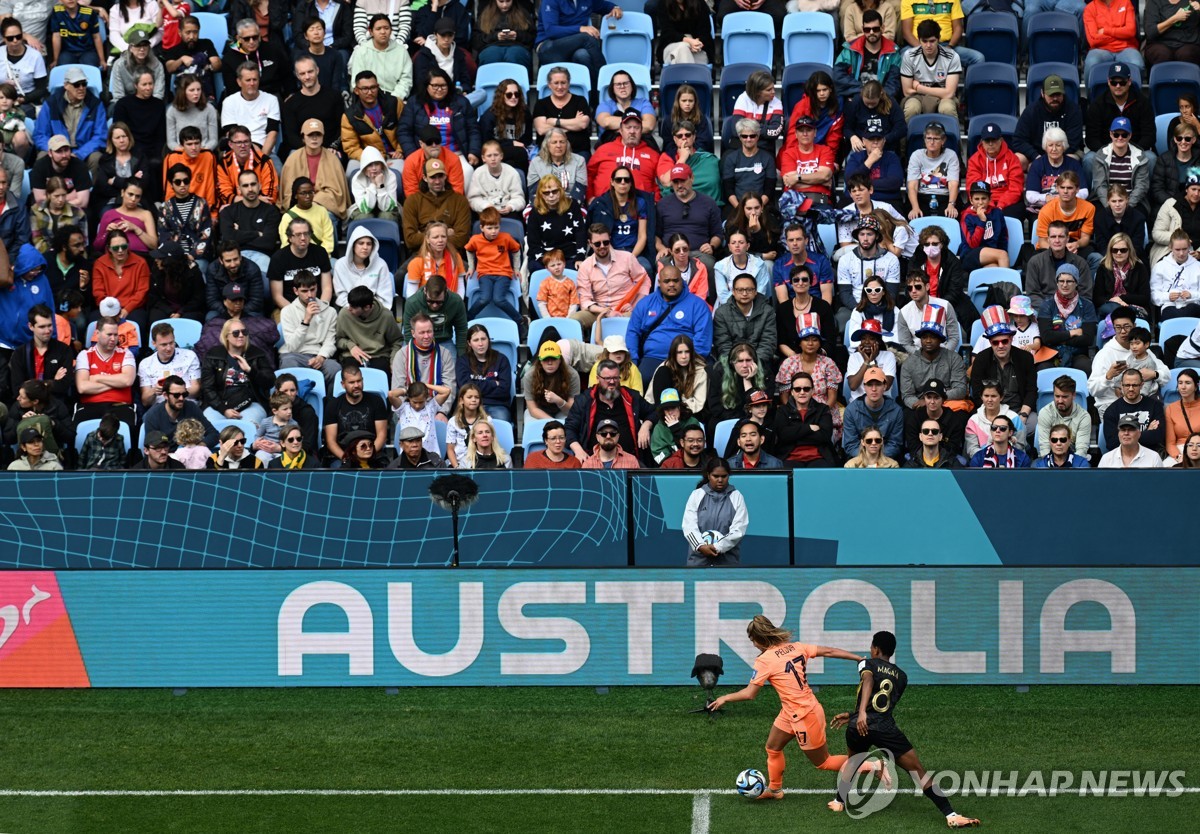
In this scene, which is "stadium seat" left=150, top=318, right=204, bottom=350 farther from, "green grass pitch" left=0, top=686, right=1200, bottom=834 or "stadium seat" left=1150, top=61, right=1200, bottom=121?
"stadium seat" left=1150, top=61, right=1200, bottom=121

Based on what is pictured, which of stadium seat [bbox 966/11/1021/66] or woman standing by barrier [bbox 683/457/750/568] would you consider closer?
woman standing by barrier [bbox 683/457/750/568]

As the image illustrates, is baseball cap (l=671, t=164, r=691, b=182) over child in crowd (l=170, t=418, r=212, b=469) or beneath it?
over

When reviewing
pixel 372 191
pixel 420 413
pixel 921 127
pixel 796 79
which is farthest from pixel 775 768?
pixel 796 79

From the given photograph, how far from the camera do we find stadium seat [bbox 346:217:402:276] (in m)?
20.1

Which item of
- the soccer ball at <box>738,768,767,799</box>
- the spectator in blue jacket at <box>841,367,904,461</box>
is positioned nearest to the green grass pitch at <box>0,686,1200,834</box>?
the soccer ball at <box>738,768,767,799</box>

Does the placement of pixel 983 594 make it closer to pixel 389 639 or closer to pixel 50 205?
pixel 389 639

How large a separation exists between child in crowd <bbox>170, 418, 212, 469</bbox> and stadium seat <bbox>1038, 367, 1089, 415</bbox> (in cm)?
816

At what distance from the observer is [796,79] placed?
69.8 ft

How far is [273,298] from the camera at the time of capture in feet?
64.0

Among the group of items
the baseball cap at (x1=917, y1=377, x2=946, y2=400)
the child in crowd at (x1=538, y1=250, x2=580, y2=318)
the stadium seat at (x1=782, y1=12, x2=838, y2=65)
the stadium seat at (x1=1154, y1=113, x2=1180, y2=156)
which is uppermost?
the stadium seat at (x1=782, y1=12, x2=838, y2=65)

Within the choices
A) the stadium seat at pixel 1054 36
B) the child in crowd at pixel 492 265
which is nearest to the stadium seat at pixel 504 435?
the child in crowd at pixel 492 265

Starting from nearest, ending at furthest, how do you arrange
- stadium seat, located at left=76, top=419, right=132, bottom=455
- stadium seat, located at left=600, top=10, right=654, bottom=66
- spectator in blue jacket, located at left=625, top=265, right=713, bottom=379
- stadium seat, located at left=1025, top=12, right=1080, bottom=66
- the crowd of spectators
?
the crowd of spectators < stadium seat, located at left=76, top=419, right=132, bottom=455 < spectator in blue jacket, located at left=625, top=265, right=713, bottom=379 < stadium seat, located at left=1025, top=12, right=1080, bottom=66 < stadium seat, located at left=600, top=10, right=654, bottom=66

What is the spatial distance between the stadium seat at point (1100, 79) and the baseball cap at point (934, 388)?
196 inches

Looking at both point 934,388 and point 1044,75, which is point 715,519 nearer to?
point 934,388
